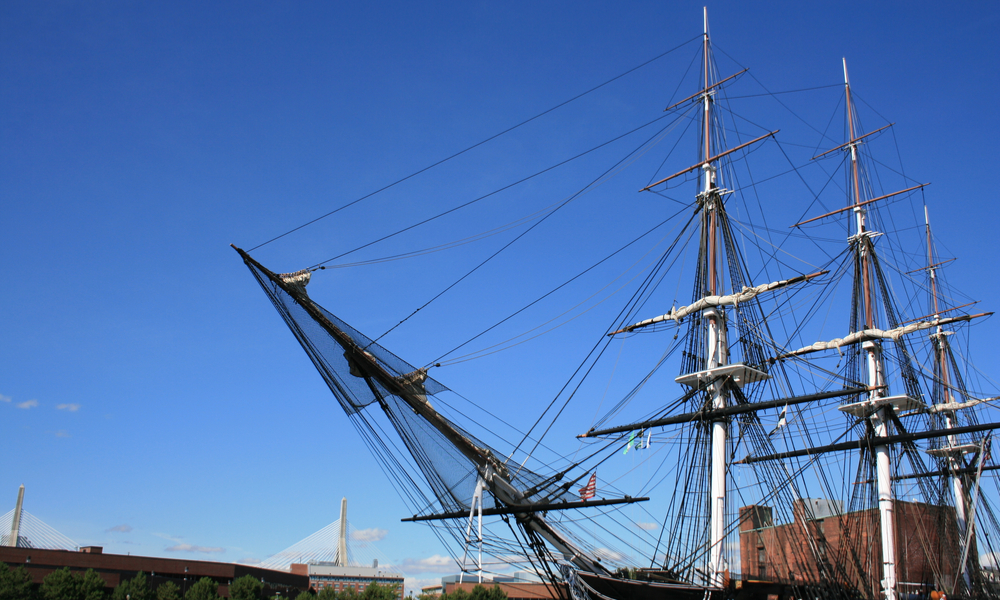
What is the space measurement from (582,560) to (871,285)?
28153 mm

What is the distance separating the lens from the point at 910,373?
4222cm

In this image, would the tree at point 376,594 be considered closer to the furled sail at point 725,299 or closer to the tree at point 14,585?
the tree at point 14,585

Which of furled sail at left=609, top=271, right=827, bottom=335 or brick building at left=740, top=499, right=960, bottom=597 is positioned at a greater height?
furled sail at left=609, top=271, right=827, bottom=335

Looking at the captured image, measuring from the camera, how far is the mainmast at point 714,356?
25.3 meters

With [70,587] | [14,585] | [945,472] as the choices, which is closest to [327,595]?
[70,587]

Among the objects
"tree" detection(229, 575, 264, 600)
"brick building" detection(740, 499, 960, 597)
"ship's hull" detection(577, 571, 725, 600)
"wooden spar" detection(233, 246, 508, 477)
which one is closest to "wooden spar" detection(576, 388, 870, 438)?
"brick building" detection(740, 499, 960, 597)

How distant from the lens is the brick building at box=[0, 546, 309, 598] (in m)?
65.5

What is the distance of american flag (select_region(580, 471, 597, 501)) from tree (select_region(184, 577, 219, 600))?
5232 cm

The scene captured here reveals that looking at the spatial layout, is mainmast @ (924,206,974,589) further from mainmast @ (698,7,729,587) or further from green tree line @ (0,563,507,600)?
green tree line @ (0,563,507,600)

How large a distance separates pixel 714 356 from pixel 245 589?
53059 millimetres

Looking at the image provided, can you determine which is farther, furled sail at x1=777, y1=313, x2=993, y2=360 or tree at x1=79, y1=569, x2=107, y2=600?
tree at x1=79, y1=569, x2=107, y2=600

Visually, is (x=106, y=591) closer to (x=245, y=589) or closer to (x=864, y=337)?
(x=245, y=589)

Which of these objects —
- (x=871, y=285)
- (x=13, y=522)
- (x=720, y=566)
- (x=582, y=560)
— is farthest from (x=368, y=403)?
(x=13, y=522)

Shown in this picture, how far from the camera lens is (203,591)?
2489 inches
